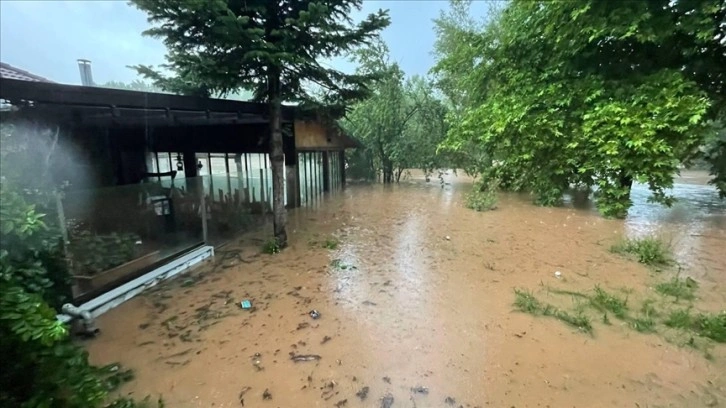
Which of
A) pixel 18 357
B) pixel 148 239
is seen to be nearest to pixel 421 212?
pixel 148 239

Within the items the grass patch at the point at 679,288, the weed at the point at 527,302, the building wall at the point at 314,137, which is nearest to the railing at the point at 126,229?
the building wall at the point at 314,137

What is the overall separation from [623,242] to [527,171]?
15.4ft

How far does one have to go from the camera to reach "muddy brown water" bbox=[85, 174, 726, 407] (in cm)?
276

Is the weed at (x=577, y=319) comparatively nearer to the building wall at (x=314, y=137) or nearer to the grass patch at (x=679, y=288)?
the grass patch at (x=679, y=288)

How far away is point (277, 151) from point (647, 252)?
6.55 m

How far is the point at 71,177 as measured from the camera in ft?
18.8

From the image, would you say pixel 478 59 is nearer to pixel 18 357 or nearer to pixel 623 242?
pixel 623 242

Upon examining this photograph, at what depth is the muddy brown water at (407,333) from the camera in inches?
109

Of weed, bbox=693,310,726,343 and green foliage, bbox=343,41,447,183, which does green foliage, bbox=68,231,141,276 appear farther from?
green foliage, bbox=343,41,447,183

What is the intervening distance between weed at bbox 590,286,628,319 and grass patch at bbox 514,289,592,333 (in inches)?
14.2

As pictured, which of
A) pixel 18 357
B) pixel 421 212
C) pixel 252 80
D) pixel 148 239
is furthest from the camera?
pixel 421 212

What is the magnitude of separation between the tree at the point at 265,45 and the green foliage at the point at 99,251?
244 cm

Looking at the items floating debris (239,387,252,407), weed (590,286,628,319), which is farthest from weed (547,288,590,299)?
floating debris (239,387,252,407)

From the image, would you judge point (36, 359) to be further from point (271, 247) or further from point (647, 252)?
point (647, 252)
